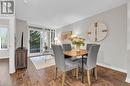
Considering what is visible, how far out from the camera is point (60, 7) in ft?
15.4

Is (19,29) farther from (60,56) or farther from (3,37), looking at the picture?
(60,56)

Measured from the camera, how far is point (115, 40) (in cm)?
455

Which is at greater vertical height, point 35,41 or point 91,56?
point 35,41

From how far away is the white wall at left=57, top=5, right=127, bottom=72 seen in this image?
167 inches

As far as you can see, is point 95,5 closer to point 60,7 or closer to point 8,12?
point 60,7

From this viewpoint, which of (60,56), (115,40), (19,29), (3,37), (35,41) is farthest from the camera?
(35,41)

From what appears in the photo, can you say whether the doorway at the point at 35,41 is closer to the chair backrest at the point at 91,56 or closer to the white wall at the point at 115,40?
the white wall at the point at 115,40

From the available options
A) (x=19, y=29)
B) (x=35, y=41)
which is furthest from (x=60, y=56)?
(x=35, y=41)

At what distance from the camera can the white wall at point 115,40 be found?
4238 mm

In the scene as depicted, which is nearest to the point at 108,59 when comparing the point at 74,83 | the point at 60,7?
the point at 74,83

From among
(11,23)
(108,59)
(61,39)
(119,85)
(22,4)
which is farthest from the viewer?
(61,39)

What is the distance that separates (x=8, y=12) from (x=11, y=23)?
0.38m

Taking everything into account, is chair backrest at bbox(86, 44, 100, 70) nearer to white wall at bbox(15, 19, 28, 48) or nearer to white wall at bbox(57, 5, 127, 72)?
white wall at bbox(57, 5, 127, 72)

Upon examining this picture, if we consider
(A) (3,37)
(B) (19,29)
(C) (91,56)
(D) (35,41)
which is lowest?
(C) (91,56)
